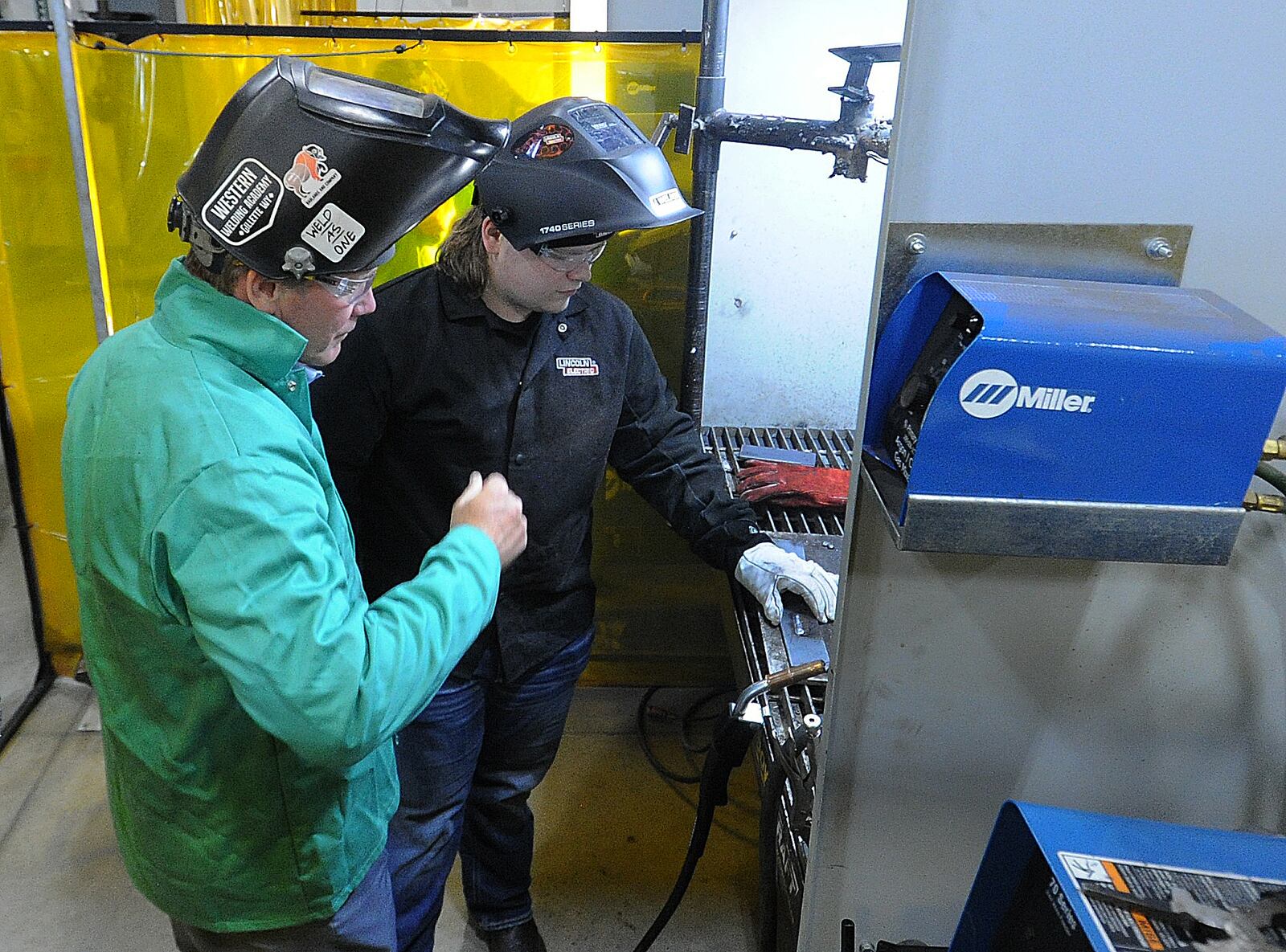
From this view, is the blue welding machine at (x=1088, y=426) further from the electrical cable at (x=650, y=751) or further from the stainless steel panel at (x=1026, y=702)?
the electrical cable at (x=650, y=751)

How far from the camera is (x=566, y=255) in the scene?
1.43 m

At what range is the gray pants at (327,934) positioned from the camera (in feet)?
3.87

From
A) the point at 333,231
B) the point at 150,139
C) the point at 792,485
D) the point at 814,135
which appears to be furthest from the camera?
the point at 150,139

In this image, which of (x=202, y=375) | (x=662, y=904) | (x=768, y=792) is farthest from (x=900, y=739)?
(x=662, y=904)

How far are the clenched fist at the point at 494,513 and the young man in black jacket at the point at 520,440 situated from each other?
0.44 m

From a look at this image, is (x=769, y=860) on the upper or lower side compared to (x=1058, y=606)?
lower

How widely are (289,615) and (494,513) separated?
0.88 feet

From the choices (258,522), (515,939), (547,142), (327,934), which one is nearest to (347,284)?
(258,522)

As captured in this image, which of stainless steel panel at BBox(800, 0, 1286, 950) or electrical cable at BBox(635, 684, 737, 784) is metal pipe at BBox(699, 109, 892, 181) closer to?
stainless steel panel at BBox(800, 0, 1286, 950)

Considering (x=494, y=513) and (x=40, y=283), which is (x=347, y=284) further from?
(x=40, y=283)

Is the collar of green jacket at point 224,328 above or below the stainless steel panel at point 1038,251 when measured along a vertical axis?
below

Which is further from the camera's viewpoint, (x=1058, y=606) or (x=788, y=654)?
(x=788, y=654)

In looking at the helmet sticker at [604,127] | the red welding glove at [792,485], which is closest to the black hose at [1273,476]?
the helmet sticker at [604,127]

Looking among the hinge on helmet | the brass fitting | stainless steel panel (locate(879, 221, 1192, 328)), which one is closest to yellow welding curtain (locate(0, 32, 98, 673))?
Answer: the hinge on helmet
